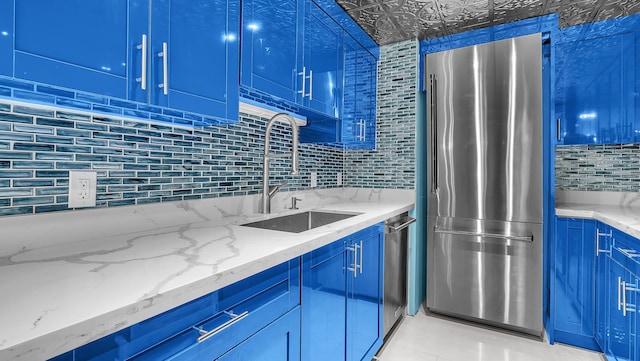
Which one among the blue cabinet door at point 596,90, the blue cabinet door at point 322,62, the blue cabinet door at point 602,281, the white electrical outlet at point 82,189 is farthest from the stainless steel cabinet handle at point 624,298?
the white electrical outlet at point 82,189

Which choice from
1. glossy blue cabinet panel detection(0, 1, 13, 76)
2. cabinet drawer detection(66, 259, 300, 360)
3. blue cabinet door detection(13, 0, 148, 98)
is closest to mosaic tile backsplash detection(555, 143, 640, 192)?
cabinet drawer detection(66, 259, 300, 360)

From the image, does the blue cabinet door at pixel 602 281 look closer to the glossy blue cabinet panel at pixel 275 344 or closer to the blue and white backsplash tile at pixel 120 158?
the glossy blue cabinet panel at pixel 275 344

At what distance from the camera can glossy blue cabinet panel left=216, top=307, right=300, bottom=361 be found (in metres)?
0.97

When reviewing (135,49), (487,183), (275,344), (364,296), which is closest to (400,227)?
(364,296)

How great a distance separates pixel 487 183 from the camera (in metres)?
2.45

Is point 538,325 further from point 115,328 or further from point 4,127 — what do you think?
point 4,127

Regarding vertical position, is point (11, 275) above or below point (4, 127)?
below

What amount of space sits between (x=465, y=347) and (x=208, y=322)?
2.01 meters

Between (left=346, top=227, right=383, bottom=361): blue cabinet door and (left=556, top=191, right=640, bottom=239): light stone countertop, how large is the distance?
133 centimetres

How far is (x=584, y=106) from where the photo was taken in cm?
244

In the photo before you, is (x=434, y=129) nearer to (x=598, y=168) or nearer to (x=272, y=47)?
(x=598, y=168)

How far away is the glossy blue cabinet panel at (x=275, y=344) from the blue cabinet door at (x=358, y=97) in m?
1.46

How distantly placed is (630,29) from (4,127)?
3.55 meters

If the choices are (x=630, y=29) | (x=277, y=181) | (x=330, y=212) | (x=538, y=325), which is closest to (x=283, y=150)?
(x=277, y=181)
